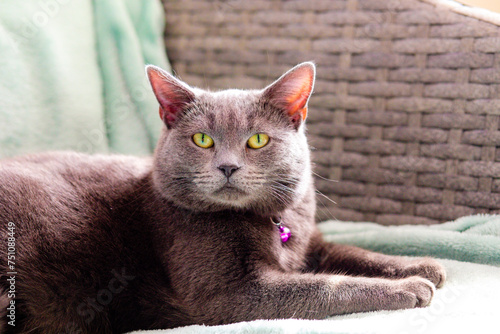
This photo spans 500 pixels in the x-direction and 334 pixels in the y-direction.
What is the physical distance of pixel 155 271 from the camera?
122 cm

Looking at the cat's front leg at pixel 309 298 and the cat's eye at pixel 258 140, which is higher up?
the cat's eye at pixel 258 140

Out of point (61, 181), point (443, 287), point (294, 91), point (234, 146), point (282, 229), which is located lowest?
point (443, 287)

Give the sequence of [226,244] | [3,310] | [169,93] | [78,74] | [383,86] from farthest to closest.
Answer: [78,74], [383,86], [169,93], [226,244], [3,310]

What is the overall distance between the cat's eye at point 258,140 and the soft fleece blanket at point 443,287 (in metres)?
0.46

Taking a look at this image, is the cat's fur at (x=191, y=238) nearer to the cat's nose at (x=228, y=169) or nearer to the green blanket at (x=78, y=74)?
the cat's nose at (x=228, y=169)

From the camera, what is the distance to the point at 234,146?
1.15 m

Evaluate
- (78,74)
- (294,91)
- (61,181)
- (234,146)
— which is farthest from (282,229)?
(78,74)

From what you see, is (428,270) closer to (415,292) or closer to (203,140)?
(415,292)

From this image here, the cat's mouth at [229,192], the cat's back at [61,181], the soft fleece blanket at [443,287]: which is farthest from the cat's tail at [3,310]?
the cat's mouth at [229,192]

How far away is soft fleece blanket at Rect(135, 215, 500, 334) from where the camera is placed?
942 mm

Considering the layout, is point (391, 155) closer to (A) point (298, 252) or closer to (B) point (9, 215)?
(A) point (298, 252)

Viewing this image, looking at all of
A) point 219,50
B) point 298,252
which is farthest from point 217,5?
point 298,252

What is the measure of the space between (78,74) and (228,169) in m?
1.07

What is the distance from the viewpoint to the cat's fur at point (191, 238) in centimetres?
109
